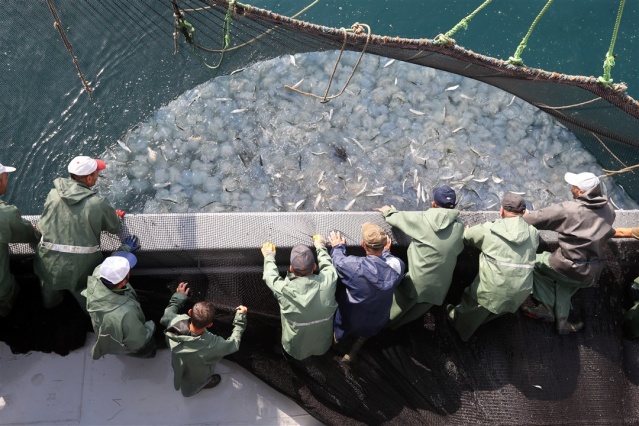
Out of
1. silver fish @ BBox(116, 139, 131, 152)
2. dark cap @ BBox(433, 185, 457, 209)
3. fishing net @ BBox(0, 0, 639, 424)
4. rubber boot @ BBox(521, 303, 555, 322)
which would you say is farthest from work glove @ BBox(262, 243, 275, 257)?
silver fish @ BBox(116, 139, 131, 152)

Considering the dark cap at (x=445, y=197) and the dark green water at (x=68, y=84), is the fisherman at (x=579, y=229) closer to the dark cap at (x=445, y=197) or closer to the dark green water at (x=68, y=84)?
the dark cap at (x=445, y=197)

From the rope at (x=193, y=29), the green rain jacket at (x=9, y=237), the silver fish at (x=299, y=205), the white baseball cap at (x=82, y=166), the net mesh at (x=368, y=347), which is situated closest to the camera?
the green rain jacket at (x=9, y=237)

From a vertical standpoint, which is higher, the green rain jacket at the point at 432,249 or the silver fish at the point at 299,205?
the green rain jacket at the point at 432,249

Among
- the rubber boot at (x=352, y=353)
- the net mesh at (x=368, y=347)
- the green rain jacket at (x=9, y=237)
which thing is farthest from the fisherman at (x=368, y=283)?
the green rain jacket at (x=9, y=237)

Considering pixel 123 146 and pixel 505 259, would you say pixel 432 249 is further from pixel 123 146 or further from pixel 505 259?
pixel 123 146

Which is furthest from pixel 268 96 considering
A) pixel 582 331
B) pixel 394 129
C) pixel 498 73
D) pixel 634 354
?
pixel 634 354

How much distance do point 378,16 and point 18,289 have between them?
486 cm

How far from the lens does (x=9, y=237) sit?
347 cm

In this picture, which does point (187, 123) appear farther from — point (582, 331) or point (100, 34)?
point (582, 331)

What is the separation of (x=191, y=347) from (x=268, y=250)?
0.77 meters

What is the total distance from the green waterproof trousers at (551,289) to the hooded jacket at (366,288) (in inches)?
41.5

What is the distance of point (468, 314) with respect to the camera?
388 centimetres

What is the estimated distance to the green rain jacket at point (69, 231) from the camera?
3457 millimetres

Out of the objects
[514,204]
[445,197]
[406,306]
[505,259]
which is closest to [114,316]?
[406,306]
